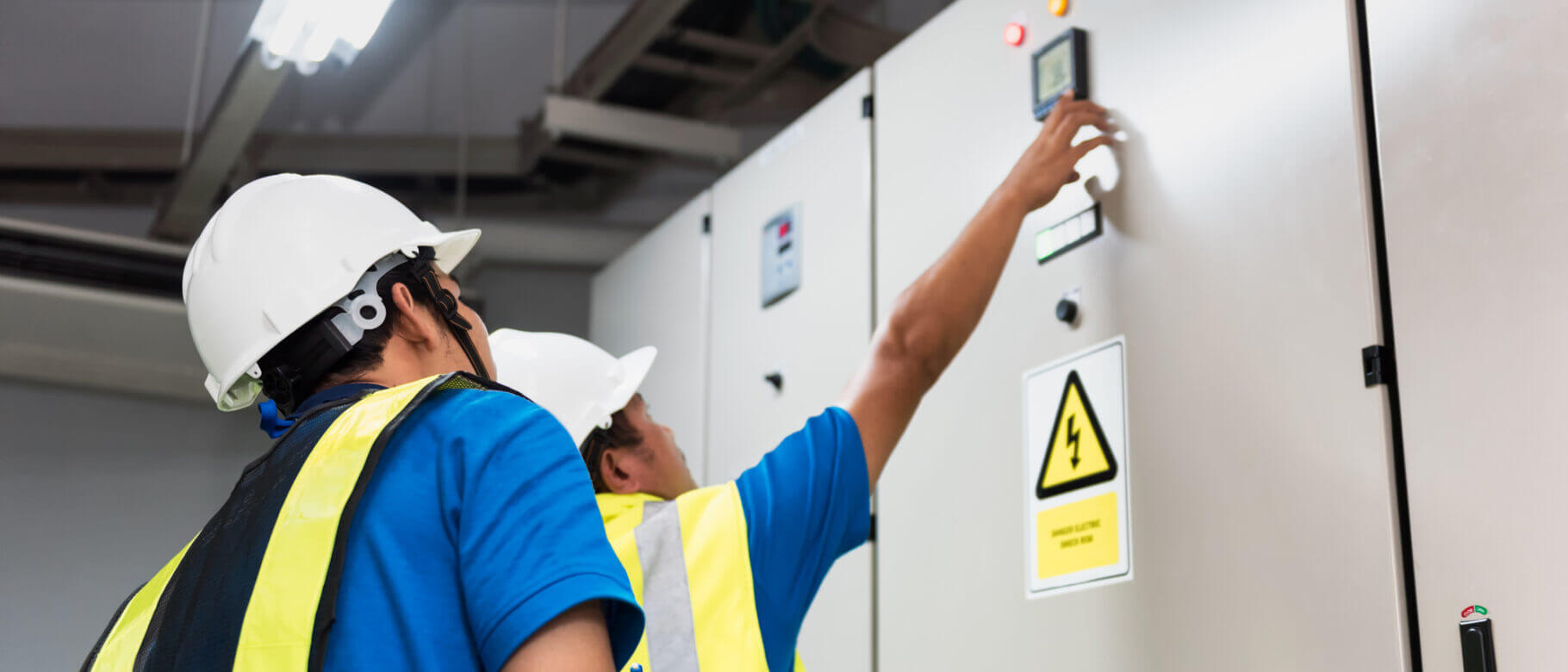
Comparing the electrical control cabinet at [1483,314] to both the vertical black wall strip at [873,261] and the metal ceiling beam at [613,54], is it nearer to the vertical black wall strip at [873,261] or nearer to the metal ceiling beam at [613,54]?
the vertical black wall strip at [873,261]

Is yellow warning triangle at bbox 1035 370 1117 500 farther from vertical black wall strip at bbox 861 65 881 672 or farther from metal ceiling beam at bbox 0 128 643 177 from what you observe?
metal ceiling beam at bbox 0 128 643 177

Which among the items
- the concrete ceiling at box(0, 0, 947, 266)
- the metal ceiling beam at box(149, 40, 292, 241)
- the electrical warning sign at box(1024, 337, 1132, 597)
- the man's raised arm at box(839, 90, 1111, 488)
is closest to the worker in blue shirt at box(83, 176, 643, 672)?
the man's raised arm at box(839, 90, 1111, 488)

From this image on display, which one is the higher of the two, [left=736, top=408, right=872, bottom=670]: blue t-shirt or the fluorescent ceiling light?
the fluorescent ceiling light

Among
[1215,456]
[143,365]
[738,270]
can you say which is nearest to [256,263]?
[1215,456]

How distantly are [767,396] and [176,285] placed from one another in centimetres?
175

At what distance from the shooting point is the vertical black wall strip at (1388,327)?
131cm

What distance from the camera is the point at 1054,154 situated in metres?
1.81

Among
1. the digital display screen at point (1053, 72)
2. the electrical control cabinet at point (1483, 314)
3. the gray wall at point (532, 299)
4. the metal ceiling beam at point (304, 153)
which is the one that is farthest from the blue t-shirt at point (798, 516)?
the gray wall at point (532, 299)

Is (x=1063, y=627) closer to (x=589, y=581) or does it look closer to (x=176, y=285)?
(x=589, y=581)

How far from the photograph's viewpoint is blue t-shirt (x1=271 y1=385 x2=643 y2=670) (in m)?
0.81

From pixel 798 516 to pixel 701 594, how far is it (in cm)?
14

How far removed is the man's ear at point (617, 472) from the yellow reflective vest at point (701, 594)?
1.33ft

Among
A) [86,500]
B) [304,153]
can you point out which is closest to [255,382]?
[86,500]

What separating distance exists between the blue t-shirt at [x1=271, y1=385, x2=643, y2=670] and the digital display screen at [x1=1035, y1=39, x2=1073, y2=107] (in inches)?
48.7
